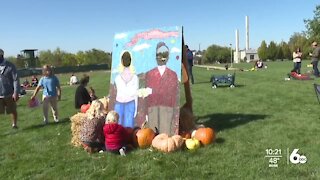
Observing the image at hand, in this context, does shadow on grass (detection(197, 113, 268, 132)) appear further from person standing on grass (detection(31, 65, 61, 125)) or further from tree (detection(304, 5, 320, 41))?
tree (detection(304, 5, 320, 41))

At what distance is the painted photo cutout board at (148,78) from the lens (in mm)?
9508

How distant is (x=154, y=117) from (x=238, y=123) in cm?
230

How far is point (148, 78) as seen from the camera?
9953 millimetres

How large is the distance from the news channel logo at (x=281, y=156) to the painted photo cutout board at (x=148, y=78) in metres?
2.25

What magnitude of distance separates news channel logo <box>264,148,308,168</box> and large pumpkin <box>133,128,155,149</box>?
2365 millimetres

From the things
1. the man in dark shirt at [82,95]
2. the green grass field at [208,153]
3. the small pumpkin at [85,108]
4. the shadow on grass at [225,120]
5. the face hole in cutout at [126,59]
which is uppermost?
the face hole in cutout at [126,59]

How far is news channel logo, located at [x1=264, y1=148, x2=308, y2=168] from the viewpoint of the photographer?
23.4ft

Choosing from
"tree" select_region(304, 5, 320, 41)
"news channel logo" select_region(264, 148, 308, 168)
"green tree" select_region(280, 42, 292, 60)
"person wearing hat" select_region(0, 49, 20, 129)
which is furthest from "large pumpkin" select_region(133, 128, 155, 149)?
"green tree" select_region(280, 42, 292, 60)

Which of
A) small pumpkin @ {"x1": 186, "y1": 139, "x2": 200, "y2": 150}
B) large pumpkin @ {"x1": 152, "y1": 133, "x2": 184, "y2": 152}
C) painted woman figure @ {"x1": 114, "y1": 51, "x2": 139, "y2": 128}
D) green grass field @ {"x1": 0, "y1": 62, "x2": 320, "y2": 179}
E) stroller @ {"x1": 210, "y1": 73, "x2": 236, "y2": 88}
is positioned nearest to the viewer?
green grass field @ {"x1": 0, "y1": 62, "x2": 320, "y2": 179}

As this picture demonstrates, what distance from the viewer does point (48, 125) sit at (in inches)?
497

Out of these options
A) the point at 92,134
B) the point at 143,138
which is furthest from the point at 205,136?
the point at 92,134

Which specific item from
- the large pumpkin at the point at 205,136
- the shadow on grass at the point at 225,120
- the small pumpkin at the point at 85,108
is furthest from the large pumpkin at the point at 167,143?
the small pumpkin at the point at 85,108

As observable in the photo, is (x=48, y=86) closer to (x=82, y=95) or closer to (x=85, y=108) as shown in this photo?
(x=82, y=95)

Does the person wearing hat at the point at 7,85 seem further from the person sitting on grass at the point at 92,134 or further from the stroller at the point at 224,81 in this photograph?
the stroller at the point at 224,81
